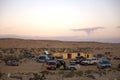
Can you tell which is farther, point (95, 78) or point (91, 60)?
point (91, 60)

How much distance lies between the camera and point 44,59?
147ft

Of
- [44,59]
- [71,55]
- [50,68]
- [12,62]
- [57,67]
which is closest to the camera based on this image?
[50,68]

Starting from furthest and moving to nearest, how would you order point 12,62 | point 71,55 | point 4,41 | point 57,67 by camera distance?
point 4,41 → point 71,55 → point 12,62 → point 57,67

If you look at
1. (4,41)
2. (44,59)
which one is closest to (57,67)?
(44,59)

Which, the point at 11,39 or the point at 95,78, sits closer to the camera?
the point at 95,78

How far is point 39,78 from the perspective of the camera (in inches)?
899

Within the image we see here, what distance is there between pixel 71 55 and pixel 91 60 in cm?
Result: 1487

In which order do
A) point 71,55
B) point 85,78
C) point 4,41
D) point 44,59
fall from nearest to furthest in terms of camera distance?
point 85,78
point 44,59
point 71,55
point 4,41

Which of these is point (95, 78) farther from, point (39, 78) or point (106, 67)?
point (106, 67)

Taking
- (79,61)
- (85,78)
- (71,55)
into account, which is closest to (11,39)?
(71,55)

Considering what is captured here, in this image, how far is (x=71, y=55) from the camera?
55.6 metres

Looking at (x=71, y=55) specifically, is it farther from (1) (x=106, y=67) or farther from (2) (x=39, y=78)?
(2) (x=39, y=78)

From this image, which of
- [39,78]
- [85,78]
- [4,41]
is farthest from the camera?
[4,41]

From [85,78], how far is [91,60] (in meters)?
16.7
